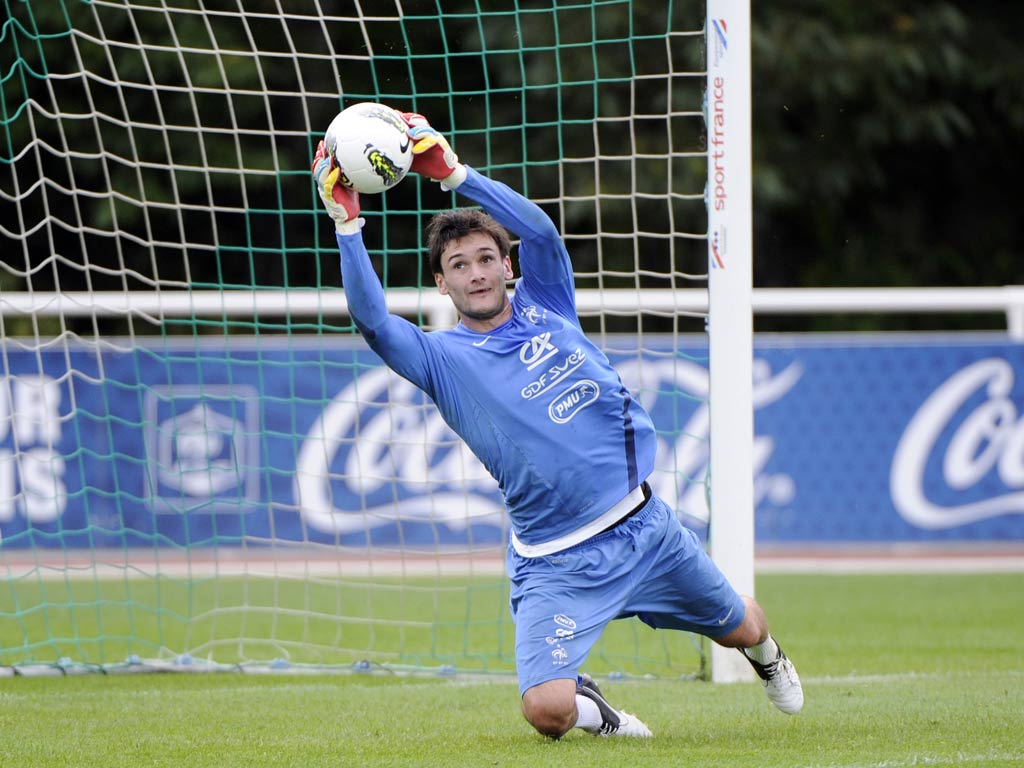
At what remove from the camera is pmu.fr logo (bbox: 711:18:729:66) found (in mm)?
6762

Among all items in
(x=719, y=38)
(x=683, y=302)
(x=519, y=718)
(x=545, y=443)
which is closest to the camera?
(x=545, y=443)

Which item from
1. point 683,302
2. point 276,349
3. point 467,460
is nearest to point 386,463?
point 467,460

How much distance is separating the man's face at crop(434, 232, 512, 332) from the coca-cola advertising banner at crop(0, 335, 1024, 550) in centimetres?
606

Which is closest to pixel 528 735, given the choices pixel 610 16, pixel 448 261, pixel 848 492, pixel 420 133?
pixel 448 261

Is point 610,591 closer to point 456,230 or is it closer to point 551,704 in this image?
point 551,704

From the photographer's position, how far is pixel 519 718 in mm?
5965

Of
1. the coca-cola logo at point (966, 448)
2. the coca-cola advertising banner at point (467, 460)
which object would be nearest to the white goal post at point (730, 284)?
the coca-cola advertising banner at point (467, 460)

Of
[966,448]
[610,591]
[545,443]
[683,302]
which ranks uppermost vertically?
[545,443]

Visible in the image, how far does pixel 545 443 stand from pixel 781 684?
1.40 m

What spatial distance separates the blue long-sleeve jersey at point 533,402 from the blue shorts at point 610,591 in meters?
0.13

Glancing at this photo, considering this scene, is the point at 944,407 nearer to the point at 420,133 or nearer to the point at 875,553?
the point at 875,553

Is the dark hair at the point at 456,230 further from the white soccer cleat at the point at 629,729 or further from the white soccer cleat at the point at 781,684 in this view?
the white soccer cleat at the point at 781,684

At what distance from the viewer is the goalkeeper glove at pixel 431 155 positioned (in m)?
5.02

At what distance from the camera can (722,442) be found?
6.86 metres
